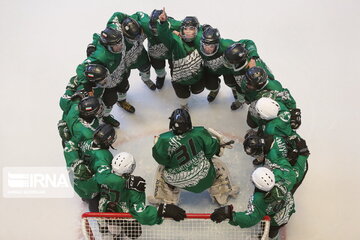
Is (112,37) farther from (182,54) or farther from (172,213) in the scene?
(172,213)

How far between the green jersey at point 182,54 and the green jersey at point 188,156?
103 cm

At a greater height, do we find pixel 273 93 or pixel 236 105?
pixel 236 105

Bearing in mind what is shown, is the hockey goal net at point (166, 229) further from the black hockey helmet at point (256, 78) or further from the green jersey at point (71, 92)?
the black hockey helmet at point (256, 78)

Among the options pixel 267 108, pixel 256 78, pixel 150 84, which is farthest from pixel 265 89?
pixel 150 84

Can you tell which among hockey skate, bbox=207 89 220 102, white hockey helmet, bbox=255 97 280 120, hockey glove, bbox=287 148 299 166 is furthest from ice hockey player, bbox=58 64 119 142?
hockey glove, bbox=287 148 299 166

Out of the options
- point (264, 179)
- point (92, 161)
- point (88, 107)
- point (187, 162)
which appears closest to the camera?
point (264, 179)

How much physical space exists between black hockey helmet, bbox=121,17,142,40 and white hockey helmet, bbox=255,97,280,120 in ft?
5.23

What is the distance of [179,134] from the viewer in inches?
166

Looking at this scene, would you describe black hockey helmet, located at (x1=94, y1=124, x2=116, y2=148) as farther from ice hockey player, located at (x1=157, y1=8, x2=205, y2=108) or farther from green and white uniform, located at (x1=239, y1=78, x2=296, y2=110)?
green and white uniform, located at (x1=239, y1=78, x2=296, y2=110)

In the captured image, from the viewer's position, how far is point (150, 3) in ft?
23.7

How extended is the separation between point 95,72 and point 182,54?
39.8 inches
